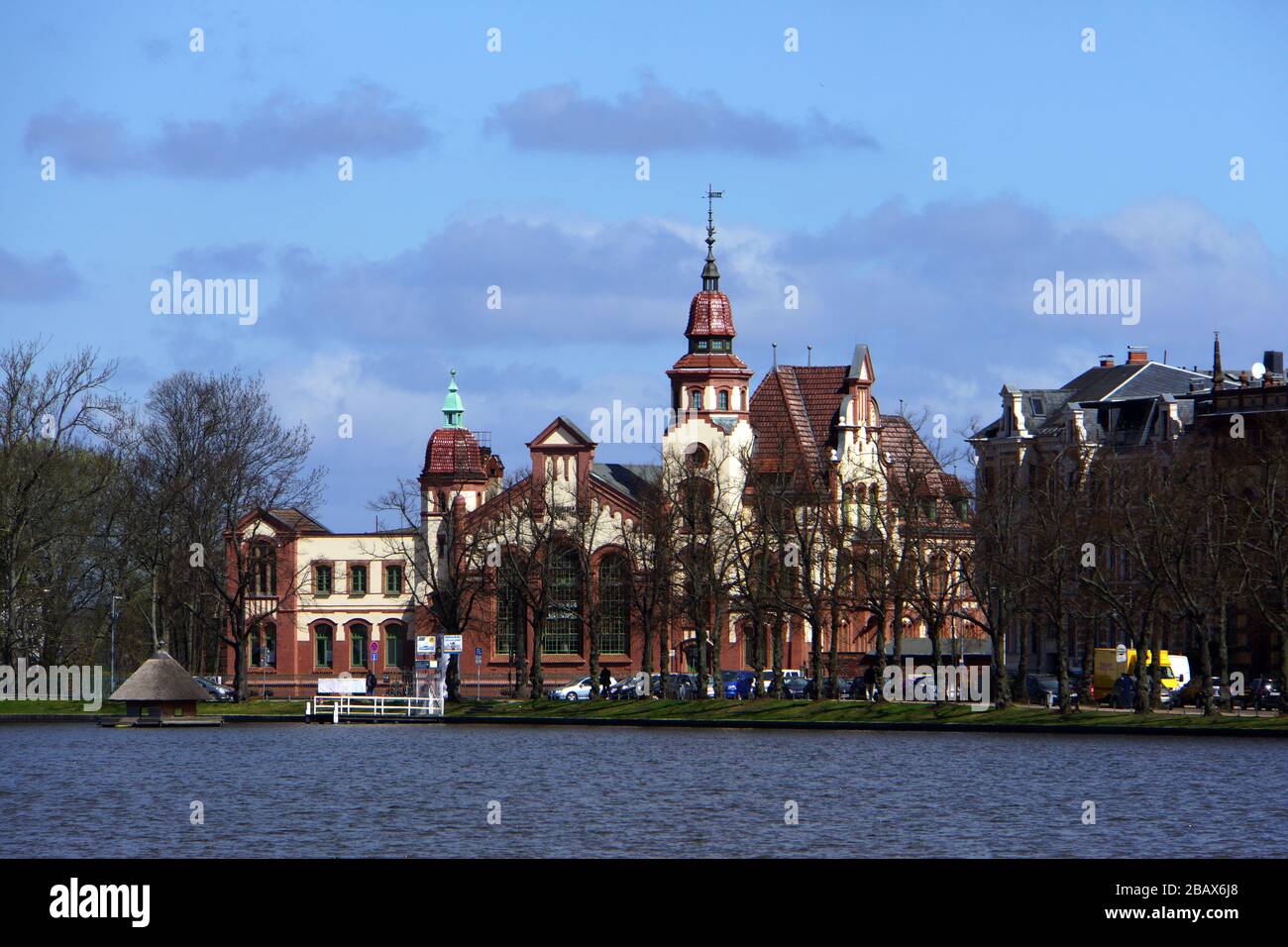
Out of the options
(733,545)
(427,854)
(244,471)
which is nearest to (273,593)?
(244,471)

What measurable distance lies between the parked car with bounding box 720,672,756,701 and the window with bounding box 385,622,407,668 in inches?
918

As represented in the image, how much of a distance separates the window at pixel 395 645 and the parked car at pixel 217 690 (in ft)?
36.7

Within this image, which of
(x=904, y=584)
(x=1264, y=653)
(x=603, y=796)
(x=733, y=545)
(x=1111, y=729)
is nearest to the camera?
(x=603, y=796)

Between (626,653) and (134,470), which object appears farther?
(626,653)

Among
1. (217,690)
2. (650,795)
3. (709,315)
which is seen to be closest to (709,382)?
(709,315)

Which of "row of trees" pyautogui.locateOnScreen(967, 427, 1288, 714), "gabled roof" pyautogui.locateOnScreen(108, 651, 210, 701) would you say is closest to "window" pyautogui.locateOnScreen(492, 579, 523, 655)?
"gabled roof" pyautogui.locateOnScreen(108, 651, 210, 701)

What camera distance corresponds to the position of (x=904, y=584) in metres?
98.9

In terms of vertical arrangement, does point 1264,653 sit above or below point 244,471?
below

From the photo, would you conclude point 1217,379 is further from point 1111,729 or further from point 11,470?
point 11,470

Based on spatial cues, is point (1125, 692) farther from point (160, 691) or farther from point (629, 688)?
point (160, 691)

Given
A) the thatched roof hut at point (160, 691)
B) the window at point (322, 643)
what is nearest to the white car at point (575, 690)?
the window at point (322, 643)

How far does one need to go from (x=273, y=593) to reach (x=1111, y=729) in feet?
229

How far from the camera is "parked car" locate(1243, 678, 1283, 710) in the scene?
100750 mm

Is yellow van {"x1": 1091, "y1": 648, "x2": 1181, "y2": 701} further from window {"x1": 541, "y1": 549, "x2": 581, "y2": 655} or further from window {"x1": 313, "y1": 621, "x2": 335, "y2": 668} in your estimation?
window {"x1": 313, "y1": 621, "x2": 335, "y2": 668}
